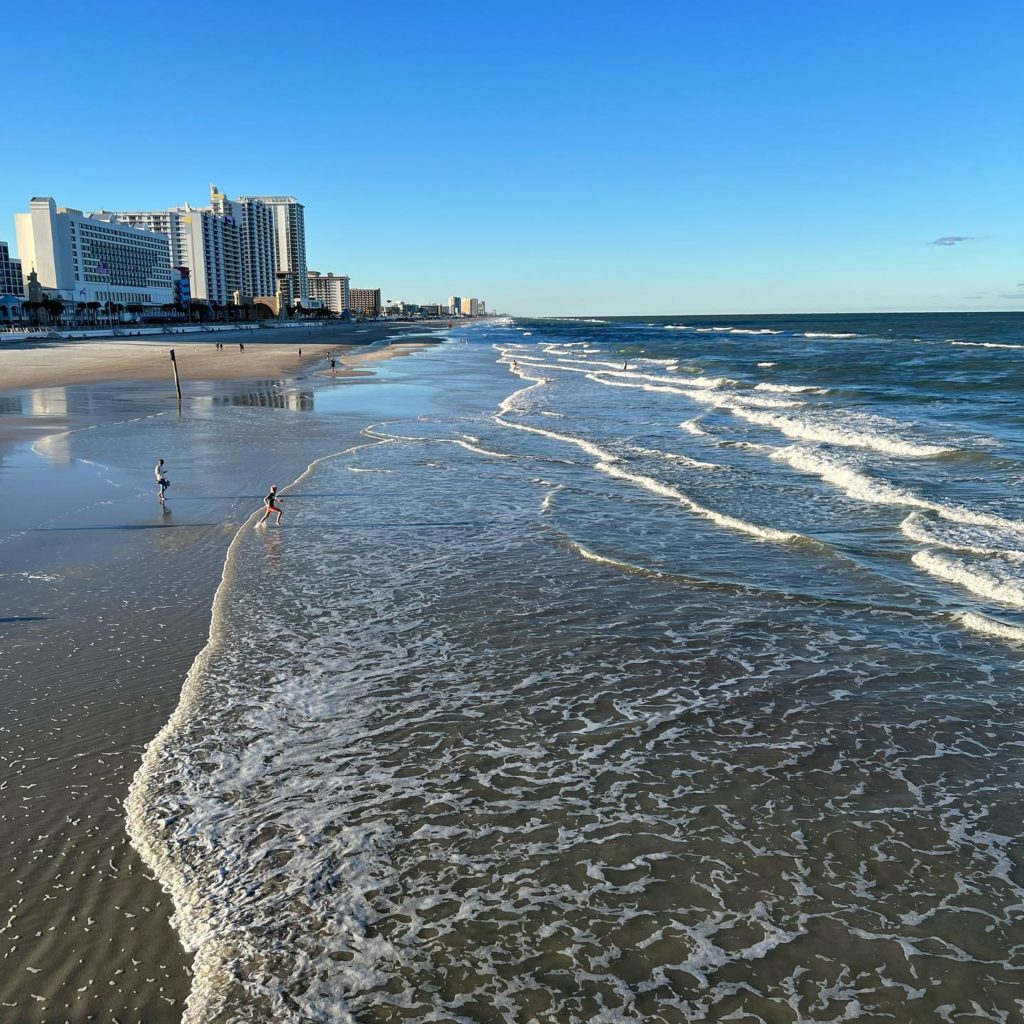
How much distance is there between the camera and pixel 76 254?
183 m

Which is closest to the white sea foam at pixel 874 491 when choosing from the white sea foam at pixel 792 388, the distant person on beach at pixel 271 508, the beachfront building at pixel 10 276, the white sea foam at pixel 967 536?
the white sea foam at pixel 967 536

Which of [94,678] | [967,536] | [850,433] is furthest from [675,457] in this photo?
[94,678]

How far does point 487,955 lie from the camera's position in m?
5.11

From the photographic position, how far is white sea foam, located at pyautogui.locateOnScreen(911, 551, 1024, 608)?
1162cm

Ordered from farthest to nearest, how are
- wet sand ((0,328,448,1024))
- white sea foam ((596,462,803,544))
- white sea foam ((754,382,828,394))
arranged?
white sea foam ((754,382,828,394)) < white sea foam ((596,462,803,544)) < wet sand ((0,328,448,1024))

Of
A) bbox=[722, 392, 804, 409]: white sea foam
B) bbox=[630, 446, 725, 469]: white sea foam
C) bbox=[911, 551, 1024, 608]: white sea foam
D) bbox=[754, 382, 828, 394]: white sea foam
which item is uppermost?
bbox=[754, 382, 828, 394]: white sea foam

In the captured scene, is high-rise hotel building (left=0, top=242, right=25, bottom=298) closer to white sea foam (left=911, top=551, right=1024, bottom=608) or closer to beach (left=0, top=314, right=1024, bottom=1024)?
beach (left=0, top=314, right=1024, bottom=1024)

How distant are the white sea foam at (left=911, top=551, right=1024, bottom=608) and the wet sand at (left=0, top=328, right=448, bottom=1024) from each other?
409 inches

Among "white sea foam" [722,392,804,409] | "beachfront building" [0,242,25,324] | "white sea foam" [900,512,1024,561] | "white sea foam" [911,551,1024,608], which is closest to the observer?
"white sea foam" [911,551,1024,608]

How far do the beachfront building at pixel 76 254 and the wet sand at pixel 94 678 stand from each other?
171m

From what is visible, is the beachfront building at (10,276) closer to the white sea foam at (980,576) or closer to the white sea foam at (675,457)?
the white sea foam at (675,457)

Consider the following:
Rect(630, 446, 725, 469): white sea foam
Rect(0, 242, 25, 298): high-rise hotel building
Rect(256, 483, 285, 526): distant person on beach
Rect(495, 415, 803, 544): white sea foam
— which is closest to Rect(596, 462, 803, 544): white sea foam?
Rect(495, 415, 803, 544): white sea foam

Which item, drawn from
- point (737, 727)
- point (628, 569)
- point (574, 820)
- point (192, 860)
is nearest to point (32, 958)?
point (192, 860)

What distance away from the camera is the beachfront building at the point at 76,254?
175 meters
